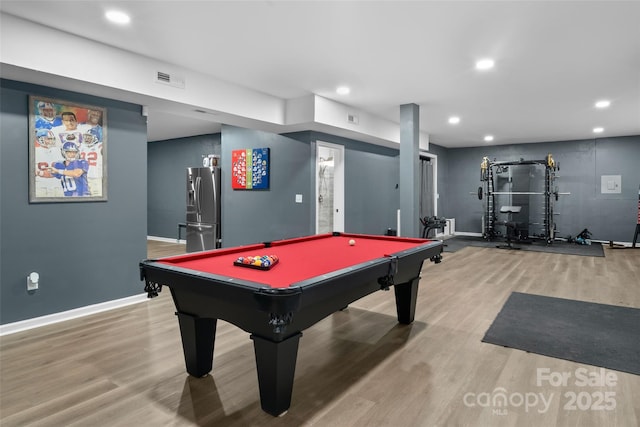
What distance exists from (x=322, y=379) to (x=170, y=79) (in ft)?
11.1

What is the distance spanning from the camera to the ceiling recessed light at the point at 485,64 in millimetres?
3863

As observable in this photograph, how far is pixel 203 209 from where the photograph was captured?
7211mm

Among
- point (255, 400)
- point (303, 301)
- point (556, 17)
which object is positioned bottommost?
point (255, 400)

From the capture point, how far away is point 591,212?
8.88m

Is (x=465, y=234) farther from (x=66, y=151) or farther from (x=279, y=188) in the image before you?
(x=66, y=151)

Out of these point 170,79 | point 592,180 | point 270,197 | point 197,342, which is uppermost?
point 170,79

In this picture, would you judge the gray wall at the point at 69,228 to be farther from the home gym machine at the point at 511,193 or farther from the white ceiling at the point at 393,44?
the home gym machine at the point at 511,193

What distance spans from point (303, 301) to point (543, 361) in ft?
6.54

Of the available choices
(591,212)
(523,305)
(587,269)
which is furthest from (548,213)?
(523,305)

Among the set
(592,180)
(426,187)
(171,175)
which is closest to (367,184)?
(426,187)

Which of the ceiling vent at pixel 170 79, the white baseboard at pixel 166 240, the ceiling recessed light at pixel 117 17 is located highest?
the ceiling recessed light at pixel 117 17

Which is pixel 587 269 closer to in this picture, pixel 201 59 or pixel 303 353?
pixel 303 353

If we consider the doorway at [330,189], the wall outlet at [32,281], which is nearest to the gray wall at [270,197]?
the doorway at [330,189]

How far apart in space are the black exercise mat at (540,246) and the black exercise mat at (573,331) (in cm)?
378
